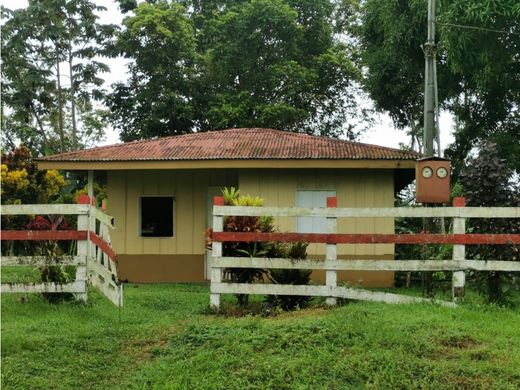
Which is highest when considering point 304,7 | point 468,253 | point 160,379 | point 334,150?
point 304,7

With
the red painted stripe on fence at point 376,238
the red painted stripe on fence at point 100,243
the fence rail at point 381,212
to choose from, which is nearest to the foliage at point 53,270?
the red painted stripe on fence at point 100,243

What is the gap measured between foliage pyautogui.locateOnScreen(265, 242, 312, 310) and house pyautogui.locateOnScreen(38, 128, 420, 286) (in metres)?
4.08

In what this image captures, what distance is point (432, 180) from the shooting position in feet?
25.7

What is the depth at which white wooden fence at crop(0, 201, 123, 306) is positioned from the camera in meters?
6.96

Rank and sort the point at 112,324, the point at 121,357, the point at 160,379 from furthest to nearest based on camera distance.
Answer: the point at 112,324, the point at 121,357, the point at 160,379

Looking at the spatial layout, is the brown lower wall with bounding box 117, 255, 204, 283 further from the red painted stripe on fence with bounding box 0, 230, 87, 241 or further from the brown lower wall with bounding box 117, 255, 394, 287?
the red painted stripe on fence with bounding box 0, 230, 87, 241

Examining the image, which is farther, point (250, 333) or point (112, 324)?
point (112, 324)

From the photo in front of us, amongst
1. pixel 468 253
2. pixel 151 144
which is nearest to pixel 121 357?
pixel 468 253

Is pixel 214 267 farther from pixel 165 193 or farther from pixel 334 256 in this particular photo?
pixel 165 193

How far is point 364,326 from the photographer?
564 cm

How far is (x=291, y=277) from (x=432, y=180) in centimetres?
234

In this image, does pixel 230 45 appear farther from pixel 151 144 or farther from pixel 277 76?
pixel 151 144

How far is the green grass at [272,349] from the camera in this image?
15.4ft

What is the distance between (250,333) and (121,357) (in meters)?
1.24
